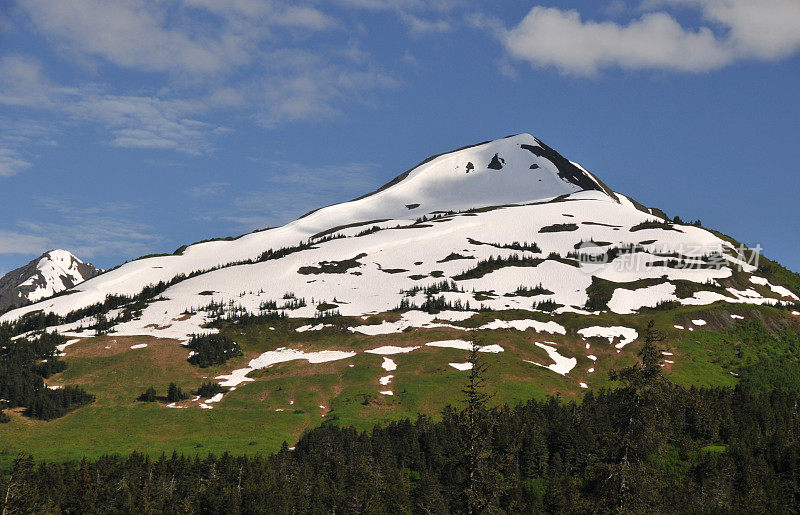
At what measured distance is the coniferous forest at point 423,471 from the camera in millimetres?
79375

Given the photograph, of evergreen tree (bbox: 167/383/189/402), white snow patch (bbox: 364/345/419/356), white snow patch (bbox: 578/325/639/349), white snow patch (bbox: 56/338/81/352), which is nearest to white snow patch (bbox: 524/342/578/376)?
white snow patch (bbox: 578/325/639/349)

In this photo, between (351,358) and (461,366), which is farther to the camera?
(351,358)

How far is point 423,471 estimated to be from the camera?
95375 millimetres

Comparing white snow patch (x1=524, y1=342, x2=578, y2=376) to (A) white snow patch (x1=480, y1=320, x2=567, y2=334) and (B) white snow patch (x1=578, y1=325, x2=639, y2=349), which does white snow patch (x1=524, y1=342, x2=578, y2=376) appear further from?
(B) white snow patch (x1=578, y1=325, x2=639, y2=349)

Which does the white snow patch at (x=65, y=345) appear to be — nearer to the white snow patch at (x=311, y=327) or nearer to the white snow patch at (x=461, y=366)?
the white snow patch at (x=311, y=327)

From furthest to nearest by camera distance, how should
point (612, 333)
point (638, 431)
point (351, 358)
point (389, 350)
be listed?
1. point (612, 333)
2. point (389, 350)
3. point (351, 358)
4. point (638, 431)

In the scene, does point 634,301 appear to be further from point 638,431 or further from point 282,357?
point 638,431

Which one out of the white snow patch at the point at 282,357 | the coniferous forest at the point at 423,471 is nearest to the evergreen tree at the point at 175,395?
the white snow patch at the point at 282,357

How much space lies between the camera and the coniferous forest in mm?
79375

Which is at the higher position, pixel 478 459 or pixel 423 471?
pixel 478 459

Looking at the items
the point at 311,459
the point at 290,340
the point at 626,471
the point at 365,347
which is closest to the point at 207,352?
the point at 290,340

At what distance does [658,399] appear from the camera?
37250mm

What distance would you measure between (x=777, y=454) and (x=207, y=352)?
11700 cm

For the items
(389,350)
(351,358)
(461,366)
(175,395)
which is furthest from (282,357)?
(461,366)
